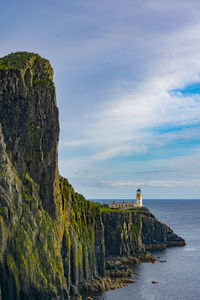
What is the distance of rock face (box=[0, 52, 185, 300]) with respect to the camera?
74.5 m

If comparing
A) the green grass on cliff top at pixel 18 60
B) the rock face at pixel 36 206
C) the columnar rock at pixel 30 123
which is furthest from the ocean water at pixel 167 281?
the green grass on cliff top at pixel 18 60

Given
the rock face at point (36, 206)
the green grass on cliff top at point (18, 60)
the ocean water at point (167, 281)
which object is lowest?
the ocean water at point (167, 281)

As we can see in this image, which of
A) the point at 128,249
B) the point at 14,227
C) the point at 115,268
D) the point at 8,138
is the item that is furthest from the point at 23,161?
the point at 128,249

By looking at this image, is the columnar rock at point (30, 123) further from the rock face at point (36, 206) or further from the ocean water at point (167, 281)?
the ocean water at point (167, 281)

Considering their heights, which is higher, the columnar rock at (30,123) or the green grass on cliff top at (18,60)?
the green grass on cliff top at (18,60)

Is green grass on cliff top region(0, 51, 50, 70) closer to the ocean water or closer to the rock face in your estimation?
the rock face

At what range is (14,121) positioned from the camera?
91.0 meters

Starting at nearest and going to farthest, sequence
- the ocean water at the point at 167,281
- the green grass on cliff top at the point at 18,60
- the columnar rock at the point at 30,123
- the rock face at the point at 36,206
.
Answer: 1. the rock face at the point at 36,206
2. the columnar rock at the point at 30,123
3. the green grass on cliff top at the point at 18,60
4. the ocean water at the point at 167,281

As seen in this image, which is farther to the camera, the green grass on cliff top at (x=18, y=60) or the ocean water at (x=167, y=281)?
the ocean water at (x=167, y=281)

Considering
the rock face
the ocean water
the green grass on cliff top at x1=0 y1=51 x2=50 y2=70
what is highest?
the green grass on cliff top at x1=0 y1=51 x2=50 y2=70

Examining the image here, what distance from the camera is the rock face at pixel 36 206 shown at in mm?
74500

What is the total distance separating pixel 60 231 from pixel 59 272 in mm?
12840

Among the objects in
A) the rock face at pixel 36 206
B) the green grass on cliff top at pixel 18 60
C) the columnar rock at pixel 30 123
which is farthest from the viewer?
the green grass on cliff top at pixel 18 60

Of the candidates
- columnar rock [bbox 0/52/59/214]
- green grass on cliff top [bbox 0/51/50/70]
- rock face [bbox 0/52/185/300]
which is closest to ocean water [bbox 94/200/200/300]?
rock face [bbox 0/52/185/300]
